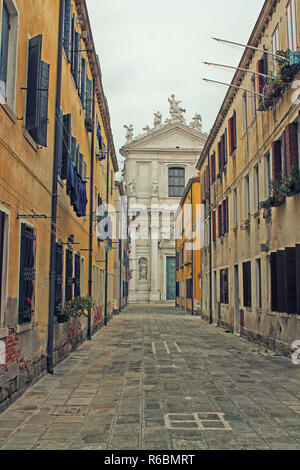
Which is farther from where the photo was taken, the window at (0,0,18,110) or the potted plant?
the potted plant

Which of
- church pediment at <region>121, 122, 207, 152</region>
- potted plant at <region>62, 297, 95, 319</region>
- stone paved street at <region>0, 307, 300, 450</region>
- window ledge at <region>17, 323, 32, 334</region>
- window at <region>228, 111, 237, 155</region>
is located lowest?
stone paved street at <region>0, 307, 300, 450</region>

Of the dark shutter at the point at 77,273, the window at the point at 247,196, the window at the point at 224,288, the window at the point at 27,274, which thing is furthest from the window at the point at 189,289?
the window at the point at 27,274

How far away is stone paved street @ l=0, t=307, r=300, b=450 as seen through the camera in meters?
5.44

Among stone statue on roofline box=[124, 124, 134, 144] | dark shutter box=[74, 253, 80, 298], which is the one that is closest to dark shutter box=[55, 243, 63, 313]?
dark shutter box=[74, 253, 80, 298]

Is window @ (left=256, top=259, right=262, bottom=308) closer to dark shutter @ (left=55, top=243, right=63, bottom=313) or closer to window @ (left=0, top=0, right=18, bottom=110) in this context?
dark shutter @ (left=55, top=243, right=63, bottom=313)

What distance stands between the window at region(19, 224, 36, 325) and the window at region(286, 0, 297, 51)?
735 cm

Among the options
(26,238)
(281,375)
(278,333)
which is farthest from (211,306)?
(26,238)

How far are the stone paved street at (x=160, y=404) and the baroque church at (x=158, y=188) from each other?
42.3 m

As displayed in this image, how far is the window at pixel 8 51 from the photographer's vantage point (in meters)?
7.00

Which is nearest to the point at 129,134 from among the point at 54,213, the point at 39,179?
the point at 54,213

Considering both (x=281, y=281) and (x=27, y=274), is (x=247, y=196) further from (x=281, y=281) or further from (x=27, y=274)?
(x=27, y=274)

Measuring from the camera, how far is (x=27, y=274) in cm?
820

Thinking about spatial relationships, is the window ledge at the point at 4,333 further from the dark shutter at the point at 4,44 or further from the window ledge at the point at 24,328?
the dark shutter at the point at 4,44

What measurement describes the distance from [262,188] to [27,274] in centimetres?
857
